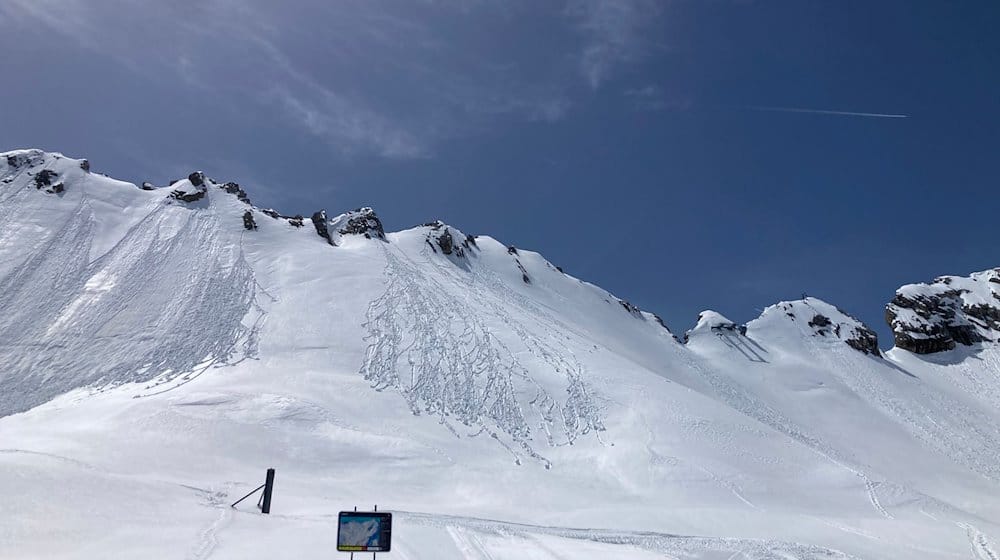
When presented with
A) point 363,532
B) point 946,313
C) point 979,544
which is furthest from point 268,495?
point 946,313

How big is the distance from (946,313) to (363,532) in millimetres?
89953

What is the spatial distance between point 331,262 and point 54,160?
3136 cm

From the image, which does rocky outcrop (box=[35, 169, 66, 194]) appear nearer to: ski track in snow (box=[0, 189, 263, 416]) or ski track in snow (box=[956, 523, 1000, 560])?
ski track in snow (box=[0, 189, 263, 416])

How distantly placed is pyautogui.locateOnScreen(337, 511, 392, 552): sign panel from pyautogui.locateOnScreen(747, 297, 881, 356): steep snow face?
6984cm

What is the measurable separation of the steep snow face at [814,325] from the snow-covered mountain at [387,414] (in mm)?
9680

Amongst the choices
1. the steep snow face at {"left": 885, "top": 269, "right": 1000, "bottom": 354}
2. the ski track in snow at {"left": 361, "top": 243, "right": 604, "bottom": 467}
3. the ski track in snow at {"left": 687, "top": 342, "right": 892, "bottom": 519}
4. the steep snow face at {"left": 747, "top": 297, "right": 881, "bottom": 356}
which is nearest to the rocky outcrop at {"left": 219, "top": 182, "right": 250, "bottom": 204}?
the ski track in snow at {"left": 361, "top": 243, "right": 604, "bottom": 467}

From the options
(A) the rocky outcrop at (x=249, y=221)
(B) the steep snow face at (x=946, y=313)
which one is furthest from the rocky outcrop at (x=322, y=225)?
(B) the steep snow face at (x=946, y=313)

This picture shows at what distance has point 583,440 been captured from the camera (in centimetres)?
2788

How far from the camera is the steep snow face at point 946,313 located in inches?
2874

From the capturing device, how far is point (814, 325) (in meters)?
73.8

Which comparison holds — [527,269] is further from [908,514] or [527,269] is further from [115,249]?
[908,514]

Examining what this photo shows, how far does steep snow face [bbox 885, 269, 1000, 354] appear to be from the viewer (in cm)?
7300

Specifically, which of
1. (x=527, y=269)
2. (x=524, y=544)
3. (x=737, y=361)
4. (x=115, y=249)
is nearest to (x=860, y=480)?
(x=524, y=544)

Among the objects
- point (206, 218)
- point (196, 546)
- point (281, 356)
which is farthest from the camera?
point (206, 218)
